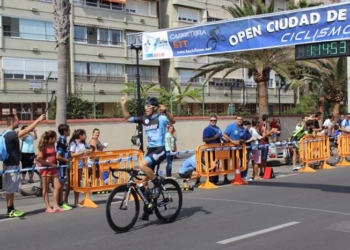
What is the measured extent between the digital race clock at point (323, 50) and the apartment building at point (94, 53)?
16.8 metres

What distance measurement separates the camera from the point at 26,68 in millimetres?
36500

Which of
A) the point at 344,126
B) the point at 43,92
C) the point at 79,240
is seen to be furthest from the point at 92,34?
the point at 79,240

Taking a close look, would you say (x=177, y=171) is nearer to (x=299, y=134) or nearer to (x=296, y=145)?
(x=296, y=145)

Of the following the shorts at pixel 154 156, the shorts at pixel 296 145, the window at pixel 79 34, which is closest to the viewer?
the shorts at pixel 154 156

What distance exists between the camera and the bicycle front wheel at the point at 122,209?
26.1 ft

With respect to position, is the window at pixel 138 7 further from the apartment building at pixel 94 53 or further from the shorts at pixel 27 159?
the shorts at pixel 27 159

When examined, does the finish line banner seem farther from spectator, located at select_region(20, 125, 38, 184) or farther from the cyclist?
the cyclist

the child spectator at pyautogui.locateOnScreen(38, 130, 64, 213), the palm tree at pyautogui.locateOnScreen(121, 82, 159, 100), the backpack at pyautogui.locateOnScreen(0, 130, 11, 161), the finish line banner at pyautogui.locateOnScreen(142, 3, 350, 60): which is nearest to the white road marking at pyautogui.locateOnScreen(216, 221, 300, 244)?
the child spectator at pyautogui.locateOnScreen(38, 130, 64, 213)

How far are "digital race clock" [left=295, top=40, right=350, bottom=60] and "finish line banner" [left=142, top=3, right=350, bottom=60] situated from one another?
0.16 meters

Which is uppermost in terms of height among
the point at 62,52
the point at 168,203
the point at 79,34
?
the point at 79,34

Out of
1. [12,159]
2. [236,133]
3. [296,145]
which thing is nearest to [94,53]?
[296,145]

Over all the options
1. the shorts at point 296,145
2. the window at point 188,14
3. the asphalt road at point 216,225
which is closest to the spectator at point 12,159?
the asphalt road at point 216,225

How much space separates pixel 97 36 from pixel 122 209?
116ft

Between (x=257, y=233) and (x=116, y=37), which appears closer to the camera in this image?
(x=257, y=233)
